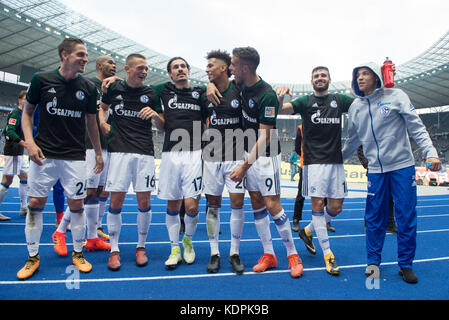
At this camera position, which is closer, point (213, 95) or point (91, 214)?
point (213, 95)

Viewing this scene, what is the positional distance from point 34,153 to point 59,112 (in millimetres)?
484

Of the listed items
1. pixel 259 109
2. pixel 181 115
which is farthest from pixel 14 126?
pixel 259 109

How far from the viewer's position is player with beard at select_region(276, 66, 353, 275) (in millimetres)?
3189

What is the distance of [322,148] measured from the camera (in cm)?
325

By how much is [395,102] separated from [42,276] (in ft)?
12.8

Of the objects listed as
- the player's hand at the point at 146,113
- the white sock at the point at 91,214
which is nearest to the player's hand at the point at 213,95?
the player's hand at the point at 146,113

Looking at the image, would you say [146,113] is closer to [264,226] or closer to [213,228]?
[213,228]

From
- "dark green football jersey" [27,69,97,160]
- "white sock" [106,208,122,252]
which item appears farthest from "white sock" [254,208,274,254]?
"dark green football jersey" [27,69,97,160]

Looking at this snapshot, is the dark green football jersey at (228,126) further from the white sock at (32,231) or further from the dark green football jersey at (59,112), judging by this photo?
the white sock at (32,231)

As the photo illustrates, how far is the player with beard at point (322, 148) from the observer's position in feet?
10.5

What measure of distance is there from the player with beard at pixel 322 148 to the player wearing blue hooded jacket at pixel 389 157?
304 millimetres

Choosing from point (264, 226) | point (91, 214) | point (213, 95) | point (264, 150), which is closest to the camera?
point (264, 150)
